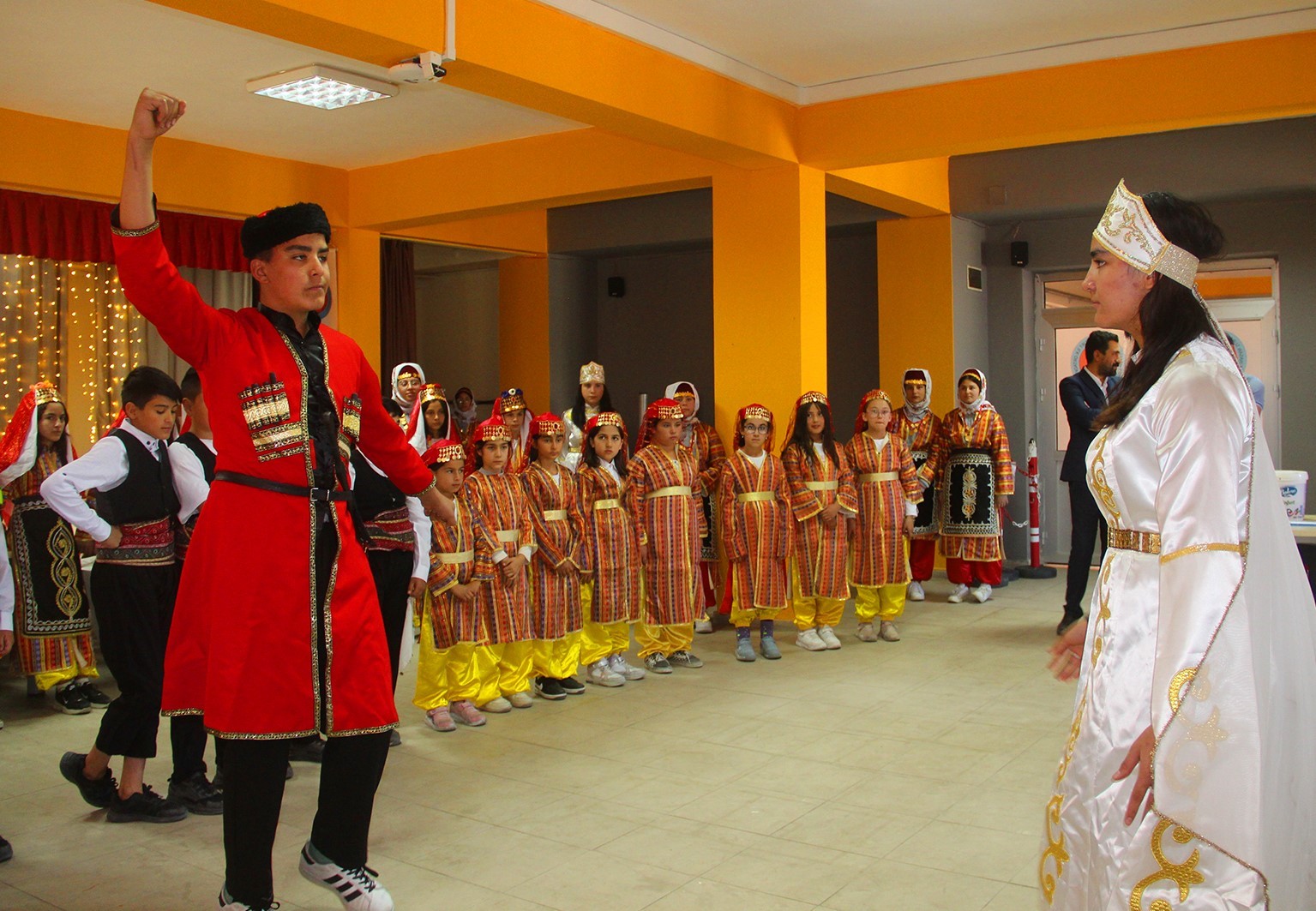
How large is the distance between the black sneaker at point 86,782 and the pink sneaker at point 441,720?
130 centimetres

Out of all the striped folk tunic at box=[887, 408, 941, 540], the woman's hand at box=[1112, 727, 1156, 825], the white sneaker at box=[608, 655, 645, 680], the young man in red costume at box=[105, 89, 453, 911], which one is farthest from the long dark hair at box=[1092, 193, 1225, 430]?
the striped folk tunic at box=[887, 408, 941, 540]

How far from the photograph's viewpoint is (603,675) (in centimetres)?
528

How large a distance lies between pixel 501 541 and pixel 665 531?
38.7 inches

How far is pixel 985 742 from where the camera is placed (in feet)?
14.0

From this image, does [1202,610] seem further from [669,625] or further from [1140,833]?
[669,625]

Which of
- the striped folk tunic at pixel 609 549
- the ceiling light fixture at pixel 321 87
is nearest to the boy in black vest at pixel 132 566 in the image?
the striped folk tunic at pixel 609 549

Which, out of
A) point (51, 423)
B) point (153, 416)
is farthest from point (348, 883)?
point (51, 423)

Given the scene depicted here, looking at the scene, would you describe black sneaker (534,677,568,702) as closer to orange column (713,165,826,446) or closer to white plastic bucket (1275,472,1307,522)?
orange column (713,165,826,446)

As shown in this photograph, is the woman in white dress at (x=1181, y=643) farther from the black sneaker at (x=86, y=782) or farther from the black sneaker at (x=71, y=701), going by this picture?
the black sneaker at (x=71, y=701)

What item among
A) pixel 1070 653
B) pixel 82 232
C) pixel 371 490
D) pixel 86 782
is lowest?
pixel 86 782

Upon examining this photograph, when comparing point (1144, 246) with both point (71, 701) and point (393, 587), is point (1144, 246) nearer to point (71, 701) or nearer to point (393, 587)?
point (393, 587)

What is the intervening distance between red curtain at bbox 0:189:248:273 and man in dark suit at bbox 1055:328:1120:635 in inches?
184

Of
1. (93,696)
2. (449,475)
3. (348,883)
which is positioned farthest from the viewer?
(93,696)

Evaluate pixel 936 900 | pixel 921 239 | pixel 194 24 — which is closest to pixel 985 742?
pixel 936 900
